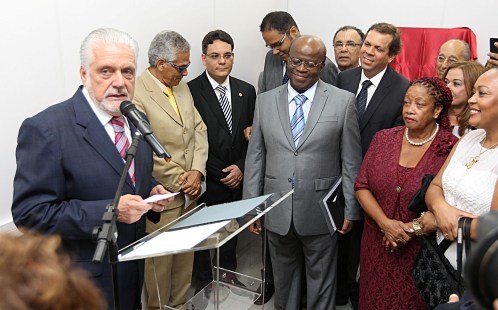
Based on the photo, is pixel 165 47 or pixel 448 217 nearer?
pixel 448 217

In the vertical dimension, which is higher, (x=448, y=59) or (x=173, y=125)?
A: (x=448, y=59)

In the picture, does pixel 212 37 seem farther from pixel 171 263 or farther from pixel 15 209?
pixel 15 209

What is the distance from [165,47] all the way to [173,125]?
0.49m

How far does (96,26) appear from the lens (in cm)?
242

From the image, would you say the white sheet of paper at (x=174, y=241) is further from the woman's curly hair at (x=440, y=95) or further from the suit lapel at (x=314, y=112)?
the woman's curly hair at (x=440, y=95)

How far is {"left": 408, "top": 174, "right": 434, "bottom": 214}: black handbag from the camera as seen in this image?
6.56 ft

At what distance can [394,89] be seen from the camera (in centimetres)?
271

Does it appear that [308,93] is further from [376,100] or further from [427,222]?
[427,222]

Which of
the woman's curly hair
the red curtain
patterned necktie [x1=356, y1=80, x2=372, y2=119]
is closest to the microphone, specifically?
the woman's curly hair

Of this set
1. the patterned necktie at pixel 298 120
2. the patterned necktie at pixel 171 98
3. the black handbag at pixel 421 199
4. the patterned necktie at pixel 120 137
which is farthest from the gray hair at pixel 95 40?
the black handbag at pixel 421 199

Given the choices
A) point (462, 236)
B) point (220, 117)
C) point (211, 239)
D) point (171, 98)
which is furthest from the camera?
point (220, 117)

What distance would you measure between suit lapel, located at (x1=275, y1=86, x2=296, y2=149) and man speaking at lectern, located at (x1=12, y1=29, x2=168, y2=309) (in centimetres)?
91

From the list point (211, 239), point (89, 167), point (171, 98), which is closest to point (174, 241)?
point (211, 239)

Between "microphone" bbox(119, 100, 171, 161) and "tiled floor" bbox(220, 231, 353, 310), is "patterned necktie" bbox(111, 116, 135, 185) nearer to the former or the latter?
"microphone" bbox(119, 100, 171, 161)
